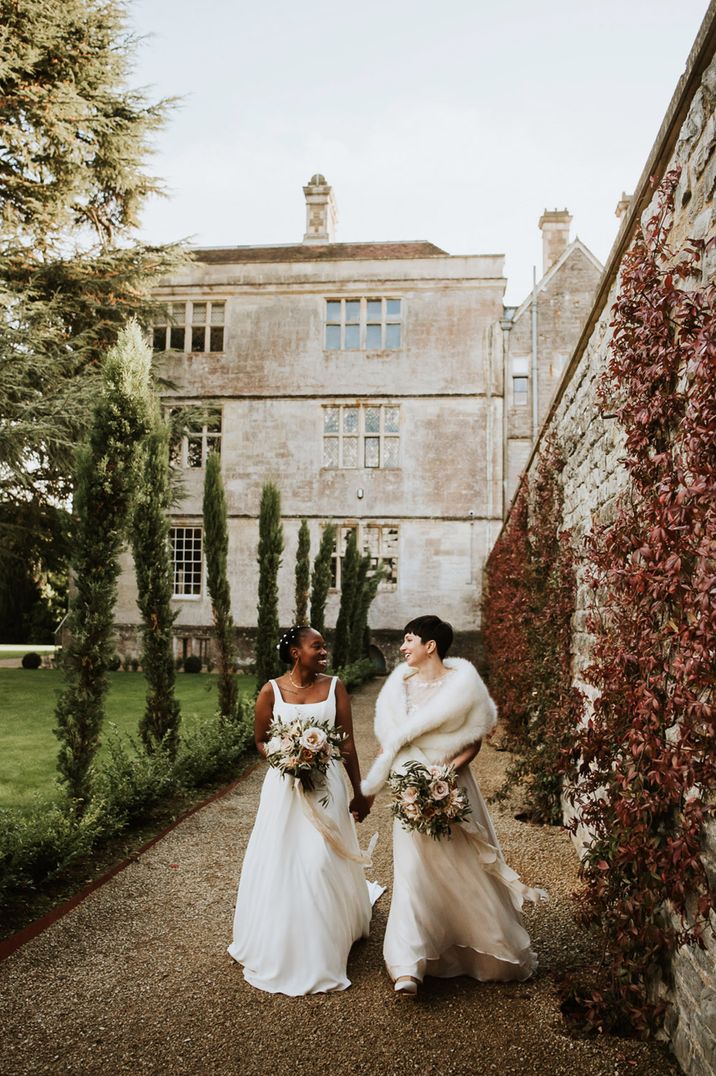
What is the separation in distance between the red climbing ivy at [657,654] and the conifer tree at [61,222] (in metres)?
11.5

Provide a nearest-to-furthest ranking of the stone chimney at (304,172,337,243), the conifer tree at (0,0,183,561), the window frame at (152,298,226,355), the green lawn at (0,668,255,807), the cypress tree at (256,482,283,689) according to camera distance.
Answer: the green lawn at (0,668,255,807)
the cypress tree at (256,482,283,689)
the conifer tree at (0,0,183,561)
the window frame at (152,298,226,355)
the stone chimney at (304,172,337,243)

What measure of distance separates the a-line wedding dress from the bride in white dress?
31 cm

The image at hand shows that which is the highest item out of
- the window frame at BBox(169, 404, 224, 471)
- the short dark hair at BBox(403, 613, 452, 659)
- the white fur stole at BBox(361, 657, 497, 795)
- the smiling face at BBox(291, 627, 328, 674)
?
the window frame at BBox(169, 404, 224, 471)

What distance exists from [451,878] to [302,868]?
73 cm

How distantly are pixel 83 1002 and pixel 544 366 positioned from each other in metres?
21.5

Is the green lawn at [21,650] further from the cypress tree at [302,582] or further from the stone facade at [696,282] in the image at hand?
the stone facade at [696,282]

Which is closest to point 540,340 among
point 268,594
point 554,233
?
point 554,233

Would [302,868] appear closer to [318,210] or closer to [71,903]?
[71,903]

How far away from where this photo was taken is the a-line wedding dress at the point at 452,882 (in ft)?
12.0

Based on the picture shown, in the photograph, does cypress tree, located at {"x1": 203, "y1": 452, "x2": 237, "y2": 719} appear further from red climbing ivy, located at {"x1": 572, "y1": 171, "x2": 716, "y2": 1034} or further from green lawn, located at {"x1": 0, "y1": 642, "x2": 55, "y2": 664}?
green lawn, located at {"x1": 0, "y1": 642, "x2": 55, "y2": 664}

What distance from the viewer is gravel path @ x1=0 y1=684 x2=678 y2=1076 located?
3.00 m

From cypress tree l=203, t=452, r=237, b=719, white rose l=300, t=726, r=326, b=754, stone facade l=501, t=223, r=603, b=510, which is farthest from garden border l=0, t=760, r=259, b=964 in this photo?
stone facade l=501, t=223, r=603, b=510

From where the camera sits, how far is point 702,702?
8.34 ft

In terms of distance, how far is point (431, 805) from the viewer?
11.7ft
